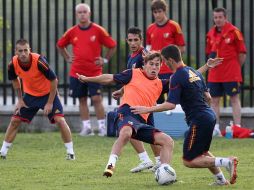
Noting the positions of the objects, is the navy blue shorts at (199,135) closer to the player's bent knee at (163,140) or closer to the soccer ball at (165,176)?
the soccer ball at (165,176)

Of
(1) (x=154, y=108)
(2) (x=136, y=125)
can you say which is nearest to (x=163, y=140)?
(2) (x=136, y=125)

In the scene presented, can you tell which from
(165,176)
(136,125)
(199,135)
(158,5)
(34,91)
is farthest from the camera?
(158,5)

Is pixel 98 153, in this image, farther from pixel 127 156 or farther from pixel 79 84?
pixel 79 84

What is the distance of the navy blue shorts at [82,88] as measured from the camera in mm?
20000

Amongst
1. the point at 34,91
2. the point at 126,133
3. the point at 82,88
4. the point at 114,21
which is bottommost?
the point at 82,88

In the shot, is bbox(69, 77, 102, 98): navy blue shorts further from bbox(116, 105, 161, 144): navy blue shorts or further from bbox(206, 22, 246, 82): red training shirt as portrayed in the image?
bbox(116, 105, 161, 144): navy blue shorts

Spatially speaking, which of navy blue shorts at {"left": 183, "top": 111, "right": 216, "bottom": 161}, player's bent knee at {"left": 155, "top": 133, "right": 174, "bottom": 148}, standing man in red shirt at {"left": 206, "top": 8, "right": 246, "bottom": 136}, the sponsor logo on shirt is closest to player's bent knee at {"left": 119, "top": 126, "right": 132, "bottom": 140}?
player's bent knee at {"left": 155, "top": 133, "right": 174, "bottom": 148}

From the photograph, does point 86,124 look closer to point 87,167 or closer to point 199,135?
point 87,167

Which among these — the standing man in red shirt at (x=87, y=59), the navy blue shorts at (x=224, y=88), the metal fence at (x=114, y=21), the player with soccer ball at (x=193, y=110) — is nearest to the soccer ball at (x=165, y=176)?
the player with soccer ball at (x=193, y=110)

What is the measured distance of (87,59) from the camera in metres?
20.0

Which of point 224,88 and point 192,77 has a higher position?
point 192,77

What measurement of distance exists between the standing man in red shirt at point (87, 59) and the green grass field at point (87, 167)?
2.25 ft

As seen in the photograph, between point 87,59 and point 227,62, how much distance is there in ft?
8.35

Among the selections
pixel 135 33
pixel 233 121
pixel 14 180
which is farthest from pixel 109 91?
pixel 14 180
